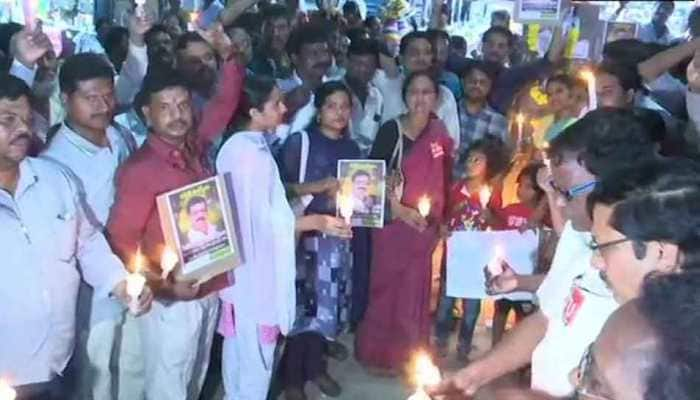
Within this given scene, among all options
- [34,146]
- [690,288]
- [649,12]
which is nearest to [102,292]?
[34,146]

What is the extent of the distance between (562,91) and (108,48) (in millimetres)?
2531

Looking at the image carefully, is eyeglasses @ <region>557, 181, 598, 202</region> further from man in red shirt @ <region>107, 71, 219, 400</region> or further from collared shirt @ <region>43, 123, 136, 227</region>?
collared shirt @ <region>43, 123, 136, 227</region>

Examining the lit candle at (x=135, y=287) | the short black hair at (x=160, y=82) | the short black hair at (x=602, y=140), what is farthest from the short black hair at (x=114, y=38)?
the short black hair at (x=602, y=140)

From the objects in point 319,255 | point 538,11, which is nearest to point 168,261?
point 319,255

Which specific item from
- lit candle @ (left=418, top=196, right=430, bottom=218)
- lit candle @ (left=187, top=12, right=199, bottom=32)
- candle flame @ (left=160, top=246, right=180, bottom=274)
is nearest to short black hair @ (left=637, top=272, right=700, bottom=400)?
candle flame @ (left=160, top=246, right=180, bottom=274)

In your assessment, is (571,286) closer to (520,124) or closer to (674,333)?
(674,333)

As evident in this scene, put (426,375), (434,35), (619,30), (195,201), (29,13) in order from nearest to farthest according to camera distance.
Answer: (426,375) < (195,201) < (29,13) < (434,35) < (619,30)

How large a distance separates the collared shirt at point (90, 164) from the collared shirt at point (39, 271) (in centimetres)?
32

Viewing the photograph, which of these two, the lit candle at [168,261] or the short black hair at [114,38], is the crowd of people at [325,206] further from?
the lit candle at [168,261]

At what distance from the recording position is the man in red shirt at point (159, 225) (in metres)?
3.38

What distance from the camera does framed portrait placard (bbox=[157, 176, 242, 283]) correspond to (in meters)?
3.24

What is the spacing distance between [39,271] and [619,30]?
580cm

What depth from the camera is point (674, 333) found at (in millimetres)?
1188

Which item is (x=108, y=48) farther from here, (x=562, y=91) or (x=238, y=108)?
(x=562, y=91)
